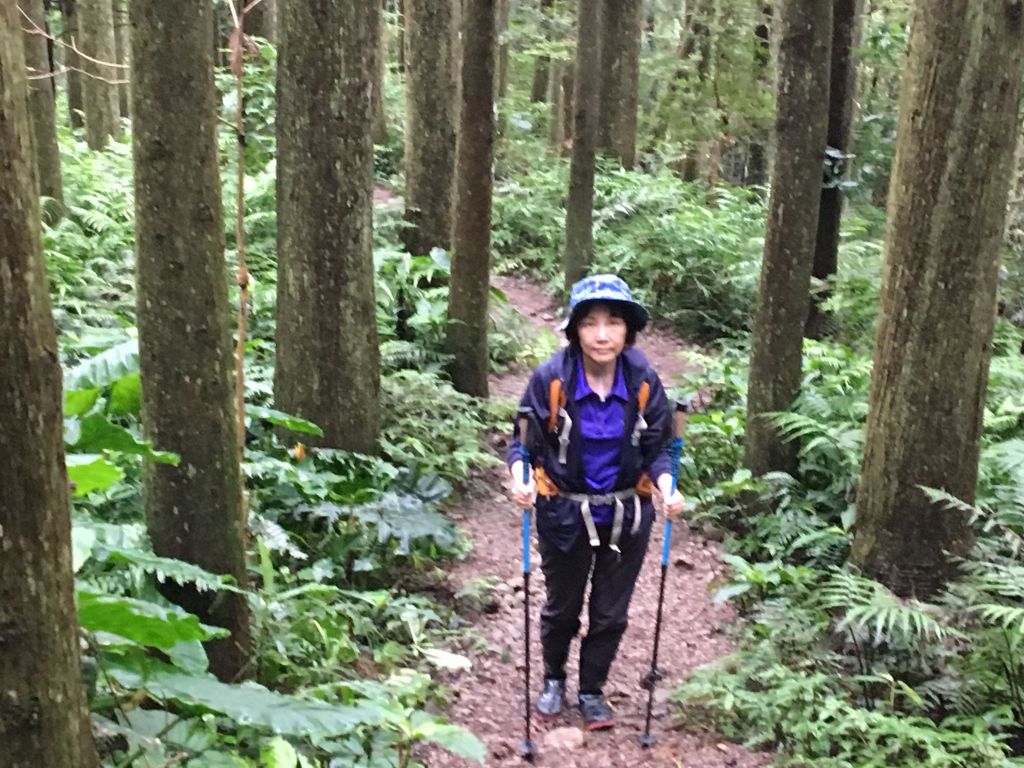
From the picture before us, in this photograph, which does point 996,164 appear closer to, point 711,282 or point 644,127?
point 711,282

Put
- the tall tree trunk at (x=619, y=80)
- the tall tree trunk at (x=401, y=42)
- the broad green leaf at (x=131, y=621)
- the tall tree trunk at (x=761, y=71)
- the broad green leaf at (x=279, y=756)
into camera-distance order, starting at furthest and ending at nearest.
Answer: the tall tree trunk at (x=401, y=42)
the tall tree trunk at (x=619, y=80)
the tall tree trunk at (x=761, y=71)
the broad green leaf at (x=279, y=756)
the broad green leaf at (x=131, y=621)

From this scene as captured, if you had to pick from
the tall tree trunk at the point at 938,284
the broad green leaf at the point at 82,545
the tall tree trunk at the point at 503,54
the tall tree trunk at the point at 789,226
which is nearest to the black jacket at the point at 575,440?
the tall tree trunk at the point at 938,284

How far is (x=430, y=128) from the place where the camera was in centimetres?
1096

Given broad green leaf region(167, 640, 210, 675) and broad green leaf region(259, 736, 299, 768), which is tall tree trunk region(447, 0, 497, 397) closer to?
broad green leaf region(167, 640, 210, 675)

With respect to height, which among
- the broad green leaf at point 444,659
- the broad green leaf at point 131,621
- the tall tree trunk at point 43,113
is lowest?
the broad green leaf at point 444,659

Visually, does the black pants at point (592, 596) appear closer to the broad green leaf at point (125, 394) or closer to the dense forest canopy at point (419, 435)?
the dense forest canopy at point (419, 435)

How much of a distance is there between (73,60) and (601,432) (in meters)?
19.2

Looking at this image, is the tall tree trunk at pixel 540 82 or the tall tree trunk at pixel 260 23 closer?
the tall tree trunk at pixel 260 23

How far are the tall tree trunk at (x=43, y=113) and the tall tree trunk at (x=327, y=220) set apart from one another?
15.3 feet

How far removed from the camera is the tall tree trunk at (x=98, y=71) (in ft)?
48.7

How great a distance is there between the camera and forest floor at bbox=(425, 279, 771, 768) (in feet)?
15.6

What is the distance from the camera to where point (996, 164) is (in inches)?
196

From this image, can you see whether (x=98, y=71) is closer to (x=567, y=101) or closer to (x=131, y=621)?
(x=567, y=101)

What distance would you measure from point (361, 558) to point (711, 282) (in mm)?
9399
